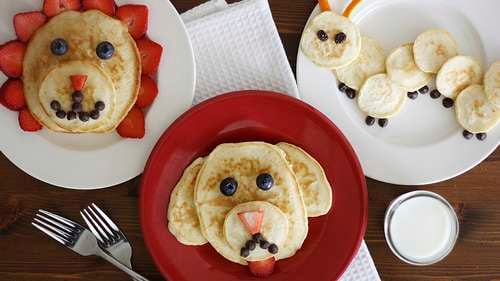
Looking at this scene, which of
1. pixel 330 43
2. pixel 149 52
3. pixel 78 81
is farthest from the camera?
pixel 330 43

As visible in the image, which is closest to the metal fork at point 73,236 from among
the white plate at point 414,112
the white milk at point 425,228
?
the white plate at point 414,112

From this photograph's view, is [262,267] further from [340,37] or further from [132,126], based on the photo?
[340,37]

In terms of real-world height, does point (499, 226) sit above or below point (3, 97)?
below

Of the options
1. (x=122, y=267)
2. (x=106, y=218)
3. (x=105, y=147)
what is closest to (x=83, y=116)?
(x=105, y=147)

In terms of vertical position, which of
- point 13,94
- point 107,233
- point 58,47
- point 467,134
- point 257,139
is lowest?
point 107,233

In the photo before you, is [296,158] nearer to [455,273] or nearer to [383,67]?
[383,67]

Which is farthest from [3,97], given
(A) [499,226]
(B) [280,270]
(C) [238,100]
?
(A) [499,226]
